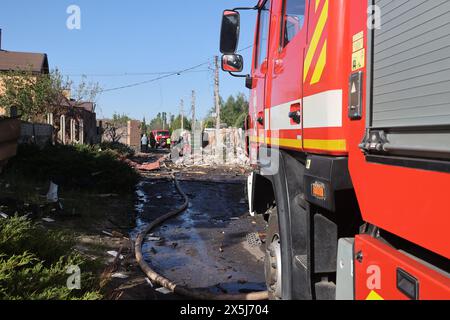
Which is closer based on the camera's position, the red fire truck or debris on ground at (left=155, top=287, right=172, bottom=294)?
the red fire truck

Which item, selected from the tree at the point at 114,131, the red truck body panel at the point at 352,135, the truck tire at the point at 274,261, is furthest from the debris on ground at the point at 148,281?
the tree at the point at 114,131

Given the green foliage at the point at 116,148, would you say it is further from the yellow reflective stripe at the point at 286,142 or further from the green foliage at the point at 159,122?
the green foliage at the point at 159,122

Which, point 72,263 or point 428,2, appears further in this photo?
point 72,263

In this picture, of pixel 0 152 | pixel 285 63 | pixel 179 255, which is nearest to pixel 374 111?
pixel 285 63

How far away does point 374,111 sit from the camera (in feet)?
7.31

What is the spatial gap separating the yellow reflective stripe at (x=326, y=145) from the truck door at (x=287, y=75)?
191 millimetres

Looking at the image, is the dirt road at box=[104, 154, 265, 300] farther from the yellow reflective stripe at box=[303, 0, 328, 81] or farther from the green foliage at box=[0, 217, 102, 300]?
the yellow reflective stripe at box=[303, 0, 328, 81]

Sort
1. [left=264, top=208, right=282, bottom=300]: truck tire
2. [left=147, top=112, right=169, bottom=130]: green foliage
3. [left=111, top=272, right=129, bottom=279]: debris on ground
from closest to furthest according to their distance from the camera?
[left=264, top=208, right=282, bottom=300]: truck tire → [left=111, top=272, right=129, bottom=279]: debris on ground → [left=147, top=112, right=169, bottom=130]: green foliage

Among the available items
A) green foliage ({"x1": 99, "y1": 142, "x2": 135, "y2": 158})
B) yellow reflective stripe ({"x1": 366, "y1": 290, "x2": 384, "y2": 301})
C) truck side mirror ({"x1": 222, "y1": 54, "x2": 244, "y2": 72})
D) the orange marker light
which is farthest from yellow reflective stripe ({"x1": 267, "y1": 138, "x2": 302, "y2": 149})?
green foliage ({"x1": 99, "y1": 142, "x2": 135, "y2": 158})

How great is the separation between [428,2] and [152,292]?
4401 mm

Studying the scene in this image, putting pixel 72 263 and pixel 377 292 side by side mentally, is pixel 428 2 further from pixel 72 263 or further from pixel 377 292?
pixel 72 263

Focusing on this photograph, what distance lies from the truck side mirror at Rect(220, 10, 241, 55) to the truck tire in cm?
187

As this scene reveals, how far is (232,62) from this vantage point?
500cm

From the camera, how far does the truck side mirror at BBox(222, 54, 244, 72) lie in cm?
496
